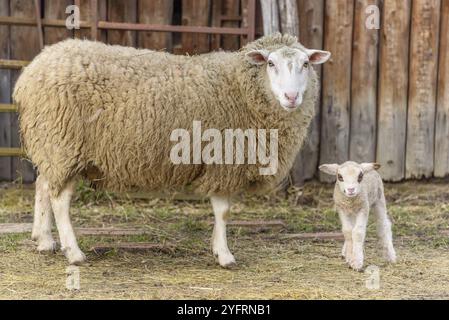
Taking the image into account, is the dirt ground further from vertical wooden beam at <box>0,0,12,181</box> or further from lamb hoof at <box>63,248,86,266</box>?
vertical wooden beam at <box>0,0,12,181</box>

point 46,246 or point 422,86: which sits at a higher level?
point 422,86

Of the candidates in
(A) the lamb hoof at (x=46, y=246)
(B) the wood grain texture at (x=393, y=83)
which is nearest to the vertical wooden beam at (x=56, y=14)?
(A) the lamb hoof at (x=46, y=246)

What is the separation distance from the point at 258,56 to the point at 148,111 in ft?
3.28

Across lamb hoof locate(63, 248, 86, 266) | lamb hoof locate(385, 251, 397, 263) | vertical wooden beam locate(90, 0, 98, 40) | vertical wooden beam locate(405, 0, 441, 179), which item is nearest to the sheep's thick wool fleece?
lamb hoof locate(63, 248, 86, 266)

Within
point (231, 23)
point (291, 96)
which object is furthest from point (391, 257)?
point (231, 23)

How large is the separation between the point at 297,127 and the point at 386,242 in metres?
1.20

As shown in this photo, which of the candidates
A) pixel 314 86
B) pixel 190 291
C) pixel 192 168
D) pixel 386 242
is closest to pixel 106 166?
pixel 192 168

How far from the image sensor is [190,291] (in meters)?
5.57

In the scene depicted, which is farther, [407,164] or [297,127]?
[407,164]

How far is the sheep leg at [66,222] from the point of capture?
635 cm

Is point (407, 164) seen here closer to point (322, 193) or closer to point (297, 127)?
point (322, 193)

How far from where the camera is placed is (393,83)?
349 inches

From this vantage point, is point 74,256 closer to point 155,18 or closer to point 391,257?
point 391,257

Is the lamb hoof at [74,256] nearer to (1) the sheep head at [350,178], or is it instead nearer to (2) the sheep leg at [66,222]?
(2) the sheep leg at [66,222]
